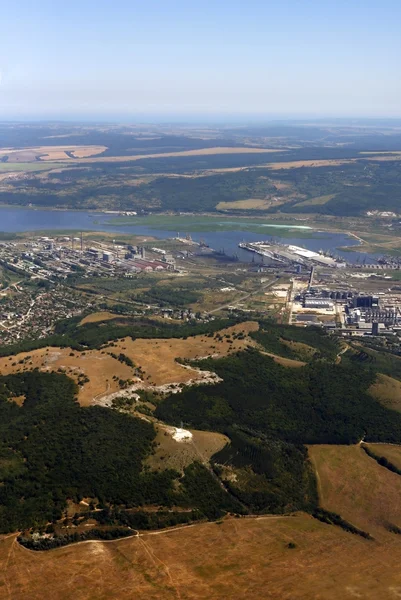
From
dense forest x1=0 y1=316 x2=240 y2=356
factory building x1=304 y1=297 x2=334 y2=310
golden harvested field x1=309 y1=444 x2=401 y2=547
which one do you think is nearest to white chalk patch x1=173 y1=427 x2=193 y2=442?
golden harvested field x1=309 y1=444 x2=401 y2=547

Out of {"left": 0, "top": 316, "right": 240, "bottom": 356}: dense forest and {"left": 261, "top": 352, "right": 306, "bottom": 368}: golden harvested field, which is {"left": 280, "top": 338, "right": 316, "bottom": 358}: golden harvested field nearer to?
{"left": 261, "top": 352, "right": 306, "bottom": 368}: golden harvested field

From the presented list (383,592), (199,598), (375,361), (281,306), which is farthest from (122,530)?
(281,306)

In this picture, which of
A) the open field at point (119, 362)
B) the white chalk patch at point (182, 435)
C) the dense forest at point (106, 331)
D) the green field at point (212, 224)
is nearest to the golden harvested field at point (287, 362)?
the open field at point (119, 362)

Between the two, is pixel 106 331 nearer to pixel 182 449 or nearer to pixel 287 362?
pixel 287 362

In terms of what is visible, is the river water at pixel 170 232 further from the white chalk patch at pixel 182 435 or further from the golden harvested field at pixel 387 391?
the white chalk patch at pixel 182 435

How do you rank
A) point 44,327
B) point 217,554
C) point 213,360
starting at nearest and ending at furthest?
point 217,554 < point 213,360 < point 44,327

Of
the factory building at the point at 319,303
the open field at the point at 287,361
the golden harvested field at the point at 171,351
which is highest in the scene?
the golden harvested field at the point at 171,351

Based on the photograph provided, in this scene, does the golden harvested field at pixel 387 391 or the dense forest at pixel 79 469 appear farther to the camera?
the golden harvested field at pixel 387 391

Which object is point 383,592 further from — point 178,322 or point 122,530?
point 178,322
